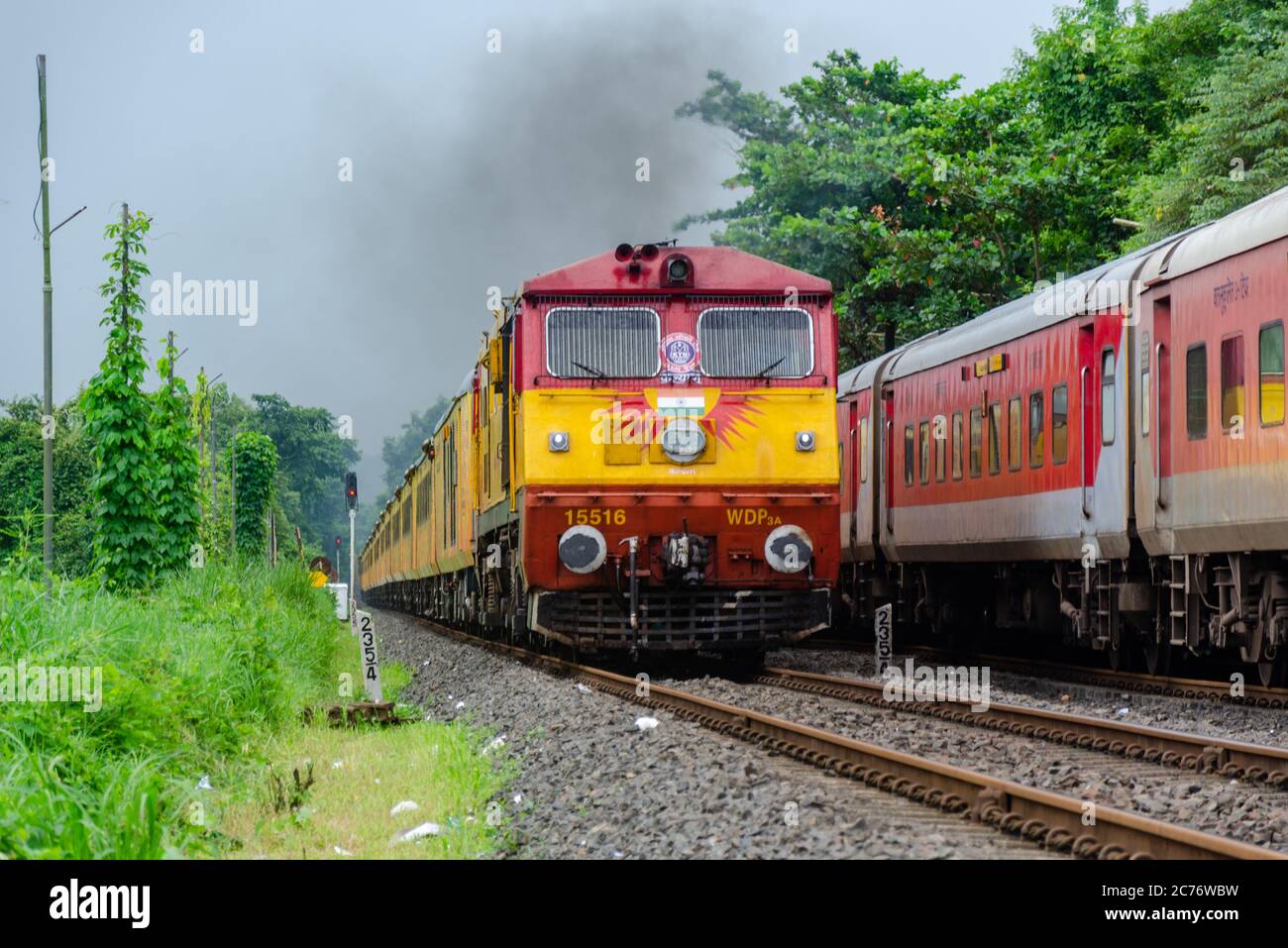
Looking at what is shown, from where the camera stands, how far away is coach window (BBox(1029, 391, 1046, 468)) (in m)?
16.3

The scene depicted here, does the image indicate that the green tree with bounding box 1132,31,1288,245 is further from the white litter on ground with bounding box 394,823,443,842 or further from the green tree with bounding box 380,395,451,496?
the green tree with bounding box 380,395,451,496

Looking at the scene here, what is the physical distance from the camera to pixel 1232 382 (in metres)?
12.2

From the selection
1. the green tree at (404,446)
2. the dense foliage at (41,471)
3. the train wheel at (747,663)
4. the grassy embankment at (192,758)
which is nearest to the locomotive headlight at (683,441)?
the train wheel at (747,663)

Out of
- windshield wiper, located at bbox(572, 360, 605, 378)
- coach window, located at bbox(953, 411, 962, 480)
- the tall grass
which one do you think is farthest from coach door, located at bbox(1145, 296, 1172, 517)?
the tall grass

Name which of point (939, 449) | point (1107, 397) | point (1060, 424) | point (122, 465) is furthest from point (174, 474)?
point (1107, 397)

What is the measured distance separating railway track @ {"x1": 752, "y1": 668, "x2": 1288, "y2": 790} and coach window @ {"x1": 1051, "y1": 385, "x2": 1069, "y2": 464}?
11.3 ft

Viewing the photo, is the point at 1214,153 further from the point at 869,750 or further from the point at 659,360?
the point at 869,750

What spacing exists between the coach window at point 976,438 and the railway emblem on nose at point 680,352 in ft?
15.4

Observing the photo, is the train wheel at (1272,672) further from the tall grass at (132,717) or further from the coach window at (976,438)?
the tall grass at (132,717)

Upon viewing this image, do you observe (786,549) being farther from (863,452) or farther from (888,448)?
(863,452)

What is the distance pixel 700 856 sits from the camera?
641cm

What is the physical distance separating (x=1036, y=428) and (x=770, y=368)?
10.9ft

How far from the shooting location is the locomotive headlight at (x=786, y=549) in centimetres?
1455
